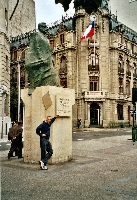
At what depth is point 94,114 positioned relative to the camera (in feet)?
135

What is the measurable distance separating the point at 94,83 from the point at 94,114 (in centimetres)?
450

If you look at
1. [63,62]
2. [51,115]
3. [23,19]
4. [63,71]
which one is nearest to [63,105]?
[51,115]

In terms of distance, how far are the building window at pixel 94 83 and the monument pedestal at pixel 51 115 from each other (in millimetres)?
32121

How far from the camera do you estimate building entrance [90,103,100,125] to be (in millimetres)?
41062

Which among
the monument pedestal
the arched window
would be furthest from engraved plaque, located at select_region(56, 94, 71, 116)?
the arched window

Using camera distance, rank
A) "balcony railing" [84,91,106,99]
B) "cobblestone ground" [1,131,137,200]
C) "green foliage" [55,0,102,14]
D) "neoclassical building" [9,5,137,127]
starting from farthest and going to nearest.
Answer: "neoclassical building" [9,5,137,127] < "balcony railing" [84,91,106,99] < "cobblestone ground" [1,131,137,200] < "green foliage" [55,0,102,14]

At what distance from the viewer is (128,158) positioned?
32.9 ft

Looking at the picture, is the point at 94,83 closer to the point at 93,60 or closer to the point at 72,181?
the point at 93,60

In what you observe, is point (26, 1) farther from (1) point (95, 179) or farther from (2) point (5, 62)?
(1) point (95, 179)

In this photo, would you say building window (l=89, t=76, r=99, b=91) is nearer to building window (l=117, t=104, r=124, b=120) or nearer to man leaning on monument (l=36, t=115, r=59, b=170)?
building window (l=117, t=104, r=124, b=120)

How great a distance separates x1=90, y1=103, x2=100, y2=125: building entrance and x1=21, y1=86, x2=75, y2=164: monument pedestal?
105 ft

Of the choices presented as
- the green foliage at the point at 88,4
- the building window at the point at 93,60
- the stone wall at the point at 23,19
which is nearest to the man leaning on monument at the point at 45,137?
the green foliage at the point at 88,4

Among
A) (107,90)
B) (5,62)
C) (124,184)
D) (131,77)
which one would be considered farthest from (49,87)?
(131,77)

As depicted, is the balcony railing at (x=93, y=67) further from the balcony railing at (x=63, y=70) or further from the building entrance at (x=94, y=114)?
the building entrance at (x=94, y=114)
